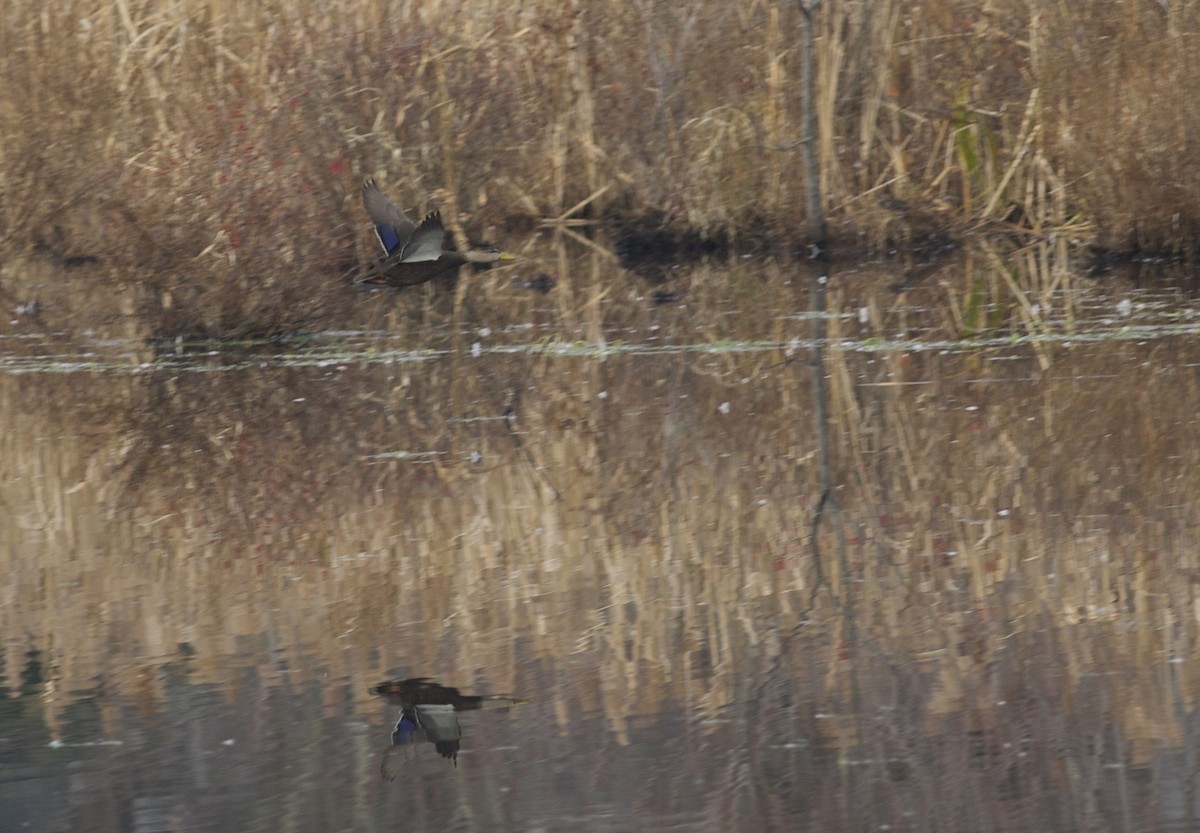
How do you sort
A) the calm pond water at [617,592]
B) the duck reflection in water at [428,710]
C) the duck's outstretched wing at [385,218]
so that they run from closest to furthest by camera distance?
the calm pond water at [617,592]
the duck reflection in water at [428,710]
the duck's outstretched wing at [385,218]

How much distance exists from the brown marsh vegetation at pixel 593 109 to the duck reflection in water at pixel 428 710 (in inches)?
440

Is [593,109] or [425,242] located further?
[593,109]

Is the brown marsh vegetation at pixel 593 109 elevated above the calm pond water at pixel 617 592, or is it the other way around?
the brown marsh vegetation at pixel 593 109

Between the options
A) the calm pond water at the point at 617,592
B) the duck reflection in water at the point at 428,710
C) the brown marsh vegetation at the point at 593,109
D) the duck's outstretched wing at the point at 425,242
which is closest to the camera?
the calm pond water at the point at 617,592

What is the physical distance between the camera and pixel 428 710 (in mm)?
5180

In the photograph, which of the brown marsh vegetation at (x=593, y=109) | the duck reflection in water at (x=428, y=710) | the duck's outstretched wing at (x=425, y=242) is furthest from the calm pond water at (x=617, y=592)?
the brown marsh vegetation at (x=593, y=109)

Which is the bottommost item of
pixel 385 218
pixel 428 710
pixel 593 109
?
pixel 428 710

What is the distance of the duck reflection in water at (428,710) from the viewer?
4902 millimetres

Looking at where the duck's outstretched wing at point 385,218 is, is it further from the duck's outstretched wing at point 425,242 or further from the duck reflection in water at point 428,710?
the duck reflection in water at point 428,710

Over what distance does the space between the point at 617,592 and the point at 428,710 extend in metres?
1.36

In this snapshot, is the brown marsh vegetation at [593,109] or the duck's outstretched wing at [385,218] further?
the brown marsh vegetation at [593,109]

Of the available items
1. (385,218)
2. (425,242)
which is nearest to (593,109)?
(385,218)

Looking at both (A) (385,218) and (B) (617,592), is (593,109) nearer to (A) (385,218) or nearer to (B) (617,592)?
(A) (385,218)

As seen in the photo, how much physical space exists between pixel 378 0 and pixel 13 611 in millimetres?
12899
